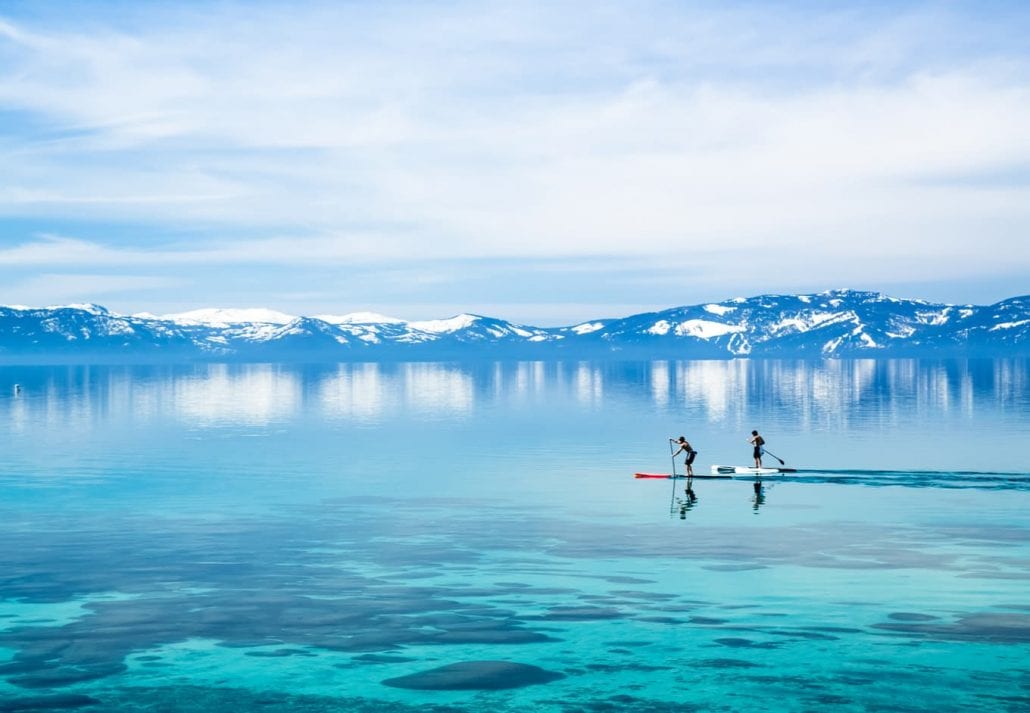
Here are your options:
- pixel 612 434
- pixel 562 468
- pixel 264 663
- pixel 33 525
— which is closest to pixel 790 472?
pixel 562 468

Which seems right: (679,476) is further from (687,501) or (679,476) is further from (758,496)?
(687,501)

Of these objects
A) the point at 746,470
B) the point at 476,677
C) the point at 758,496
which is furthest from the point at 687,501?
the point at 476,677

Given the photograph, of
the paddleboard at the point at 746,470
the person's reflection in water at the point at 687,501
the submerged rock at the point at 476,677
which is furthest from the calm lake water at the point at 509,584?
the paddleboard at the point at 746,470

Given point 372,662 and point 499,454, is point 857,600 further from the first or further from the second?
point 499,454

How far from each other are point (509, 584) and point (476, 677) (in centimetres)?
1198

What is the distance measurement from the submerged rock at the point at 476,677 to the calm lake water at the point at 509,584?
10 centimetres

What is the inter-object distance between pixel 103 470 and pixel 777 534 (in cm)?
5449

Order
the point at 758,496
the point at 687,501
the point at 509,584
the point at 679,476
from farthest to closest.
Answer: the point at 679,476 < the point at 758,496 < the point at 687,501 < the point at 509,584

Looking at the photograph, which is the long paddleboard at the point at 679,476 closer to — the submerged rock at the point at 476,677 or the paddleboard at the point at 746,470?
the paddleboard at the point at 746,470

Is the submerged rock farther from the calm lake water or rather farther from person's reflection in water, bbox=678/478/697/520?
person's reflection in water, bbox=678/478/697/520

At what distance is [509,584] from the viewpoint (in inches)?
1689

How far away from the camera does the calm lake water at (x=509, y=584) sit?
3019 centimetres

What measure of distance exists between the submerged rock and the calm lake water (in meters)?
0.10

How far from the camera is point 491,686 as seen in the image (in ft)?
99.2
